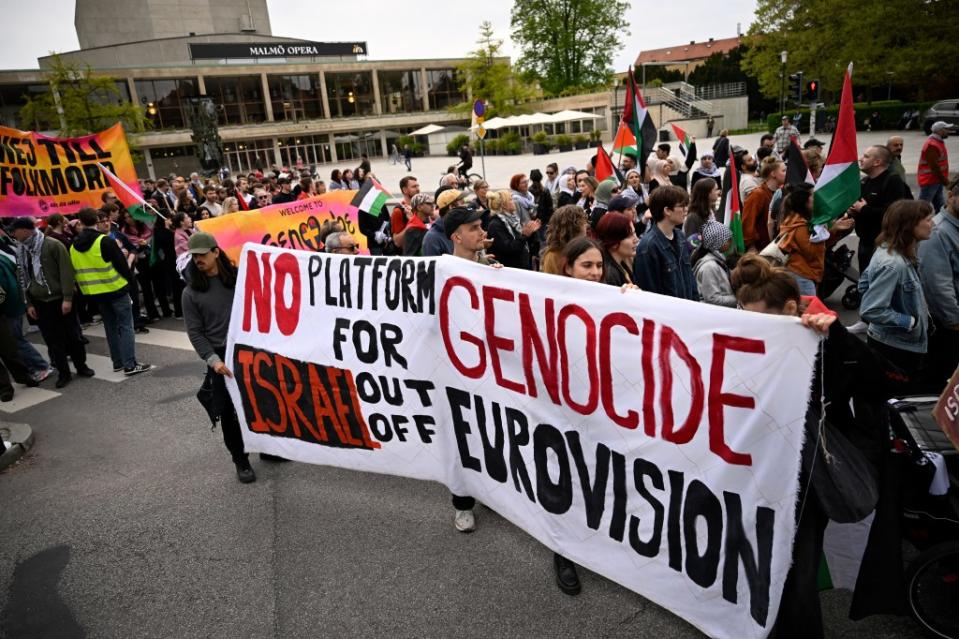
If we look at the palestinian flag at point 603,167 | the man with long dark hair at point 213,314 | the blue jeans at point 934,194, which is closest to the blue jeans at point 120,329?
the man with long dark hair at point 213,314

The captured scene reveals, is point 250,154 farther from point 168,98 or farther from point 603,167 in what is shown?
point 603,167

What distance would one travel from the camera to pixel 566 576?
3.12 m

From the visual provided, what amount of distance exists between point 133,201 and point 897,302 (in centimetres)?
922

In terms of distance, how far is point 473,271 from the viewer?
321 cm

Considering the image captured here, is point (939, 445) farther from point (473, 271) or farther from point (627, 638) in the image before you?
point (473, 271)

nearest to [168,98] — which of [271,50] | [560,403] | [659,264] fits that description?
[271,50]

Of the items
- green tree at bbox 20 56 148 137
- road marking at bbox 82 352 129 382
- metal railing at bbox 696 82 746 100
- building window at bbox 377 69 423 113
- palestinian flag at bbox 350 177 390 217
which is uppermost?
building window at bbox 377 69 423 113

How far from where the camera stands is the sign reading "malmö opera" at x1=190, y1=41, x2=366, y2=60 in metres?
57.7

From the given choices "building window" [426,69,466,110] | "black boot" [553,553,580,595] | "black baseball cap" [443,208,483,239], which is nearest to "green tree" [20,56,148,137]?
"building window" [426,69,466,110]

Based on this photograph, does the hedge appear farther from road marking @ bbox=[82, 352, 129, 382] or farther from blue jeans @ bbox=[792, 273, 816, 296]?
road marking @ bbox=[82, 352, 129, 382]

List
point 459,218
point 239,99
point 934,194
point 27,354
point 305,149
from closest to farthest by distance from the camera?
point 459,218 < point 27,354 < point 934,194 < point 239,99 < point 305,149

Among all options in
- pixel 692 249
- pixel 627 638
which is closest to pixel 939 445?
pixel 627 638

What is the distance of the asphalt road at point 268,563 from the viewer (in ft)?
9.78

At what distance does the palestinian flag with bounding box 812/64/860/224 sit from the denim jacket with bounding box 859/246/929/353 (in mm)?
440
